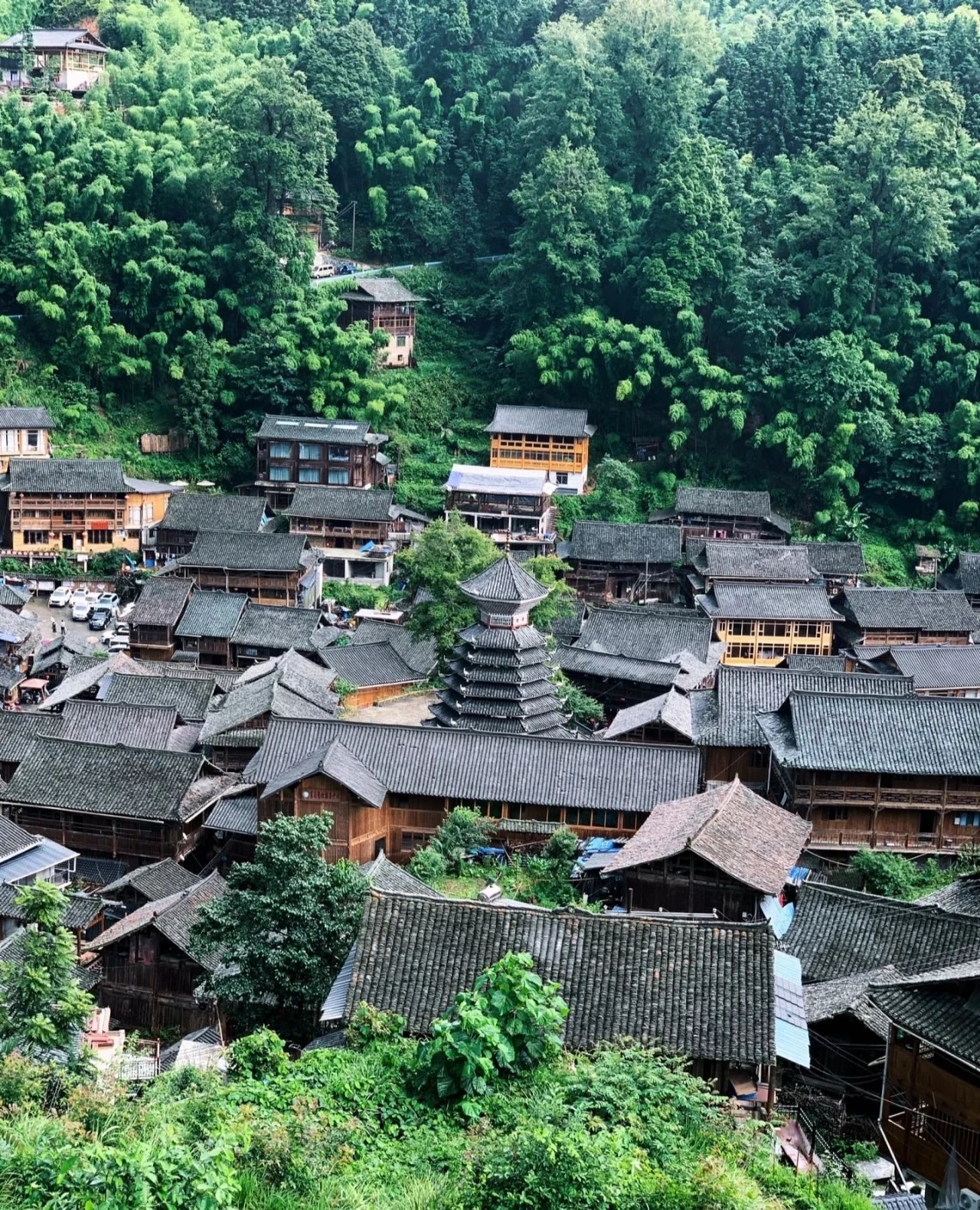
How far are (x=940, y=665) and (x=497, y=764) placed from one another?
744 inches

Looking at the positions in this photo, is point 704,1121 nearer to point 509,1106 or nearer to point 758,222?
point 509,1106

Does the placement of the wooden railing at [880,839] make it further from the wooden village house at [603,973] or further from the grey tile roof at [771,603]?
the grey tile roof at [771,603]

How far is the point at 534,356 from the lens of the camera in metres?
66.9

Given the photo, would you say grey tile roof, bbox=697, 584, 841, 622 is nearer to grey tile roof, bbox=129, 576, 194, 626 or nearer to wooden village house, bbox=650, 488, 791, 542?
wooden village house, bbox=650, 488, 791, 542

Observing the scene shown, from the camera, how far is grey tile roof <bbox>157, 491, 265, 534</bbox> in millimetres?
57312

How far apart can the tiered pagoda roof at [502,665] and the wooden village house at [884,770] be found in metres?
6.25

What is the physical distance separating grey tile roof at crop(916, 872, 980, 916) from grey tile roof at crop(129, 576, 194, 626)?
31033 millimetres

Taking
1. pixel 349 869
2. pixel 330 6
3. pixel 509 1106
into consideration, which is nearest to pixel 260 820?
pixel 349 869

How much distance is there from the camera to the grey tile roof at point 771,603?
51.6 metres

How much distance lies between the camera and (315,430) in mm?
62031

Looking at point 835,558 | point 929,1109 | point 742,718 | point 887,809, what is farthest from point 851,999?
point 835,558

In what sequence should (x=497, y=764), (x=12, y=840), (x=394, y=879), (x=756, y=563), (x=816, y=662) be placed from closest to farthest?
1. (x=394, y=879)
2. (x=12, y=840)
3. (x=497, y=764)
4. (x=816, y=662)
5. (x=756, y=563)

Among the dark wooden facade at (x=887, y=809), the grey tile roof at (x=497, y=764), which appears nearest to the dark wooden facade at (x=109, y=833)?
the grey tile roof at (x=497, y=764)

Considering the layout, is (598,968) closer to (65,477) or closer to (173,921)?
(173,921)
